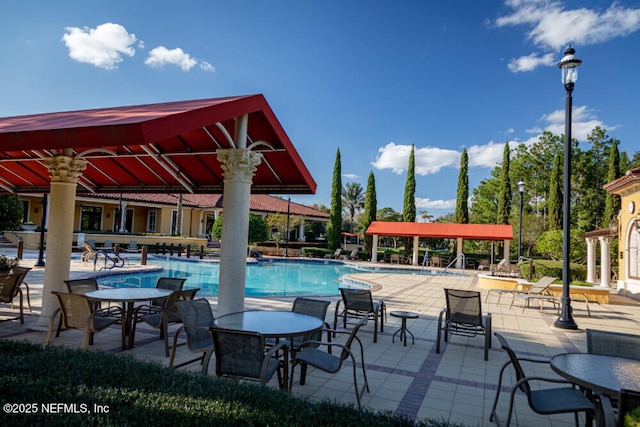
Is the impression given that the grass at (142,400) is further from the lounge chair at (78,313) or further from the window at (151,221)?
the window at (151,221)

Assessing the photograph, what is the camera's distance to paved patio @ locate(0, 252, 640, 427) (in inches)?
158

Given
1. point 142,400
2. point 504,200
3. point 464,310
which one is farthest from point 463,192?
point 142,400

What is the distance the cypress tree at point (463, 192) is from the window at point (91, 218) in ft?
102

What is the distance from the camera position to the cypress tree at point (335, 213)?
35031 millimetres

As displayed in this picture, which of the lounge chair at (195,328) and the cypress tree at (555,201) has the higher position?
the cypress tree at (555,201)

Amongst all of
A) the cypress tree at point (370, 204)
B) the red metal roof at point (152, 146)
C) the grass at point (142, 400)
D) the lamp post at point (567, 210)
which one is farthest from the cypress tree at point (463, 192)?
the grass at point (142, 400)

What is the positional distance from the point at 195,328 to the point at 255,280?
46.2 feet

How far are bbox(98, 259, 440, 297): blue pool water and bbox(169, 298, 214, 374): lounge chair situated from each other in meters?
7.53

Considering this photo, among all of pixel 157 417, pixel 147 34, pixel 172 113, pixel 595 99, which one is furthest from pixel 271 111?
pixel 595 99

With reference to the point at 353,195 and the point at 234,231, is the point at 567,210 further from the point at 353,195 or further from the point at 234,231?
the point at 353,195

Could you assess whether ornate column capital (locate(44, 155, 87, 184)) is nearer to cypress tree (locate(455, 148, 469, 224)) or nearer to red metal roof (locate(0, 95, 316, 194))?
red metal roof (locate(0, 95, 316, 194))

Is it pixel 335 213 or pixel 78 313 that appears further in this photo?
pixel 335 213

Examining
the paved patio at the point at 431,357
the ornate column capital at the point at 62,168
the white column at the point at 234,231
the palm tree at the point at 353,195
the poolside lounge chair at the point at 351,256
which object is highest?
the palm tree at the point at 353,195

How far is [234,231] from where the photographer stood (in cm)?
593
